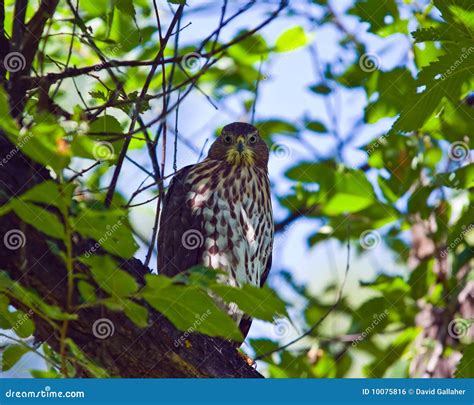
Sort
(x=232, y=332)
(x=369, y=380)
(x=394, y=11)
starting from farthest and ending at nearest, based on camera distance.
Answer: (x=394, y=11) < (x=369, y=380) < (x=232, y=332)

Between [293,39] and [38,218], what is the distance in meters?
2.82

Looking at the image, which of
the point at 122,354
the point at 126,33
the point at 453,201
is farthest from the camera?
the point at 453,201

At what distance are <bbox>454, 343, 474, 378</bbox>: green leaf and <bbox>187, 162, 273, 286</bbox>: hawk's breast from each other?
1.65 metres

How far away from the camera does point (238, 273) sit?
4699mm

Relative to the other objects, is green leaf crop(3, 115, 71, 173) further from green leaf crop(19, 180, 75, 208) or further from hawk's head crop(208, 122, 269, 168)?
hawk's head crop(208, 122, 269, 168)

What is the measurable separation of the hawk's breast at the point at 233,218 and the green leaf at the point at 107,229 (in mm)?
2481

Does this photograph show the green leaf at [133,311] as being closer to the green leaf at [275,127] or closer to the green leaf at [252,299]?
the green leaf at [252,299]

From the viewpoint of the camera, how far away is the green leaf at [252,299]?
1951mm

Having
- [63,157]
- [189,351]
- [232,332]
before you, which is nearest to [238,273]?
[189,351]

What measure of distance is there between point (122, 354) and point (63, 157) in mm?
1318

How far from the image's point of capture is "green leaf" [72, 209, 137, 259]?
1811mm

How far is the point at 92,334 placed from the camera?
2.82 meters

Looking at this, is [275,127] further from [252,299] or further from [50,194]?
[50,194]

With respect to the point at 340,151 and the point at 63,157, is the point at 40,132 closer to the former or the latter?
the point at 63,157
